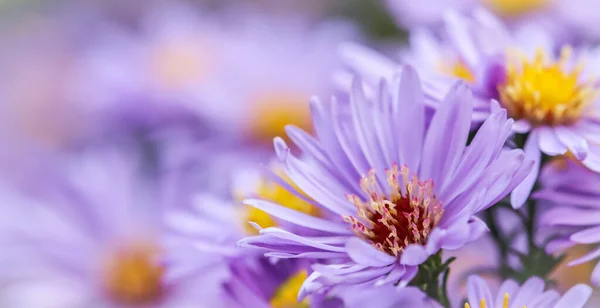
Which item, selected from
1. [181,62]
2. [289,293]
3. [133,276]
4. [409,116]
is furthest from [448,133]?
[181,62]

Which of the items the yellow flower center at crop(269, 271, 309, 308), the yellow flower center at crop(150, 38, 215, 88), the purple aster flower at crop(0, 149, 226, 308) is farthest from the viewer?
the yellow flower center at crop(150, 38, 215, 88)

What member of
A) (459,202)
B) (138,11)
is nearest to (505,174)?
(459,202)

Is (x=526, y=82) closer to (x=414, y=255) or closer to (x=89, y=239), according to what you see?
(x=414, y=255)

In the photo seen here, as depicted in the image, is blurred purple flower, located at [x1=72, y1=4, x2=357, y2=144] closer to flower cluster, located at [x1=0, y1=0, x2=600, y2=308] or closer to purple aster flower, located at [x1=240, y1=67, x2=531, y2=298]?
flower cluster, located at [x1=0, y1=0, x2=600, y2=308]

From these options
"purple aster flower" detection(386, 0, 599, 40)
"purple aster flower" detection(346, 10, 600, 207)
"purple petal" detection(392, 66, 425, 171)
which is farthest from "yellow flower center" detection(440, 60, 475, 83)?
"purple aster flower" detection(386, 0, 599, 40)

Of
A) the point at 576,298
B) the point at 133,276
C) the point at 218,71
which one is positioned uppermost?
the point at 218,71

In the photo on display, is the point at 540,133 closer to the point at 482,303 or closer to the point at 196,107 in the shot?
the point at 482,303
